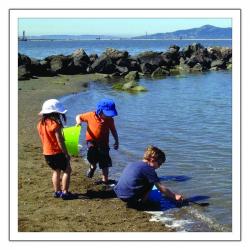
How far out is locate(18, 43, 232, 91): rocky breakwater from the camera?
107 feet

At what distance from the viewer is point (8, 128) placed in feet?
24.8

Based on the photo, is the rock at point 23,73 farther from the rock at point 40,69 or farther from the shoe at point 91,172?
the shoe at point 91,172

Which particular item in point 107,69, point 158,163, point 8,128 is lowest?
point 158,163

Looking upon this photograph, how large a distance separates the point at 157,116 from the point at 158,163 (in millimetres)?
9503

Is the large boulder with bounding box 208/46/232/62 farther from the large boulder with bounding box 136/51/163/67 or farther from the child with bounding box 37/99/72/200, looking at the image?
the child with bounding box 37/99/72/200

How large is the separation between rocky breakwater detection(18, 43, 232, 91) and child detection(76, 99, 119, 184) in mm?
20931

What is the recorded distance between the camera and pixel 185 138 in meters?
12.8

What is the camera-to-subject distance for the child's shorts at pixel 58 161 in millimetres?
7625

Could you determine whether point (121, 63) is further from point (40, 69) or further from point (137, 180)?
point (137, 180)

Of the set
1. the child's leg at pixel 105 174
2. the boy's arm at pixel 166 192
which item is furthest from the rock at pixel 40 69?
the boy's arm at pixel 166 192

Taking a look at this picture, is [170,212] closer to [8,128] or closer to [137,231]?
[137,231]

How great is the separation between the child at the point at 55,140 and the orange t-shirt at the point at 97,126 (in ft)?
2.61

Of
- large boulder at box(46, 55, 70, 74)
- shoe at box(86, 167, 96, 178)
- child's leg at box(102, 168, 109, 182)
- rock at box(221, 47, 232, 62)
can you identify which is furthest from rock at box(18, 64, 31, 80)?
rock at box(221, 47, 232, 62)

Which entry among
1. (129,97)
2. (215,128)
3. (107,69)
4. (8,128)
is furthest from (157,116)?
(107,69)
